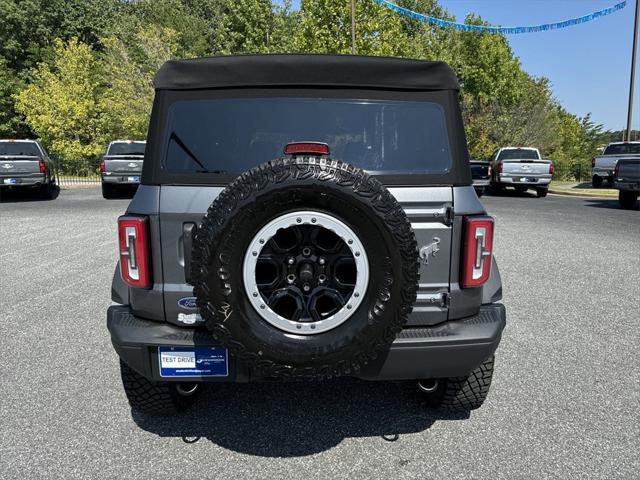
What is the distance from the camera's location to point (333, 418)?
3145mm

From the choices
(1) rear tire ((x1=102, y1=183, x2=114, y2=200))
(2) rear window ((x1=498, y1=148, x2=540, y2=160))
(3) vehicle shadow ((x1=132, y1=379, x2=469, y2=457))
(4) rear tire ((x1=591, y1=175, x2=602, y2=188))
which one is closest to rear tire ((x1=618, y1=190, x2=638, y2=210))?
(2) rear window ((x1=498, y1=148, x2=540, y2=160))

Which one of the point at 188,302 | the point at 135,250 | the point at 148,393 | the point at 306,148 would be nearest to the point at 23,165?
the point at 148,393

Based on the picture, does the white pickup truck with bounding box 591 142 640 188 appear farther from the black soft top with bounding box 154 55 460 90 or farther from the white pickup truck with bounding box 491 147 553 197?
the black soft top with bounding box 154 55 460 90

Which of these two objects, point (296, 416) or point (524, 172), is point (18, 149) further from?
point (524, 172)

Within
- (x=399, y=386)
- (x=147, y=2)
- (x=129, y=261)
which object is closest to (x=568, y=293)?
(x=399, y=386)

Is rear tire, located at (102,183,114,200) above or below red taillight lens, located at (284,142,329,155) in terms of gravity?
below

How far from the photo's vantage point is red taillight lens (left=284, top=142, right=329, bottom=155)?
2385 millimetres

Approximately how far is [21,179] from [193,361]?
15.4m

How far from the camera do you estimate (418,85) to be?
108 inches

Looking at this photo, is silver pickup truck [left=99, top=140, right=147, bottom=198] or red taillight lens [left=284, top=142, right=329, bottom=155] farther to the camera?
silver pickup truck [left=99, top=140, right=147, bottom=198]

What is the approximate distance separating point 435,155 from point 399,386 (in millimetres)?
Result: 1723

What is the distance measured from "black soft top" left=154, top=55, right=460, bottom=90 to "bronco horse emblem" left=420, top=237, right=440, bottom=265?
841 mm

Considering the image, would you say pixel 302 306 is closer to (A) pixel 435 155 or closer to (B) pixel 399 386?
(A) pixel 435 155

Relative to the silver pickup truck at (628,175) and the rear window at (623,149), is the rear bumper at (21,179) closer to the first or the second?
the silver pickup truck at (628,175)
